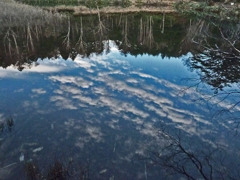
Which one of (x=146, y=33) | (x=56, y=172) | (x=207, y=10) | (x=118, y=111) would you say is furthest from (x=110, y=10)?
(x=56, y=172)

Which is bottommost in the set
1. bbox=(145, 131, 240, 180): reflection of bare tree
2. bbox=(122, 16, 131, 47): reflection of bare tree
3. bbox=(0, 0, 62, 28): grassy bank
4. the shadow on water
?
bbox=(145, 131, 240, 180): reflection of bare tree

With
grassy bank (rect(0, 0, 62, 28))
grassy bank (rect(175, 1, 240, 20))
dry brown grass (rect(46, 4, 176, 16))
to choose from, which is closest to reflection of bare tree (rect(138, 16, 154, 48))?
dry brown grass (rect(46, 4, 176, 16))

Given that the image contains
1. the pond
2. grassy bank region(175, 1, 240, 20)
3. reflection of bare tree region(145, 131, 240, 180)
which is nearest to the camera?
reflection of bare tree region(145, 131, 240, 180)

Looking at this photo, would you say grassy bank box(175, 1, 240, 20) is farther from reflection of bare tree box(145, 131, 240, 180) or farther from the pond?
reflection of bare tree box(145, 131, 240, 180)

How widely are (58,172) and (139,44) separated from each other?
20755 mm

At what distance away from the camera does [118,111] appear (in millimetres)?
13438

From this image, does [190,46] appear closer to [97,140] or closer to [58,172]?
[97,140]

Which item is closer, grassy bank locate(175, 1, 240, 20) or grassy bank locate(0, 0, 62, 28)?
grassy bank locate(0, 0, 62, 28)

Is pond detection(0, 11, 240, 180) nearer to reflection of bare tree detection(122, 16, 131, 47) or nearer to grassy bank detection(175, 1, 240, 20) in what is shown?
reflection of bare tree detection(122, 16, 131, 47)

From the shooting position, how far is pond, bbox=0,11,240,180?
31.1 feet

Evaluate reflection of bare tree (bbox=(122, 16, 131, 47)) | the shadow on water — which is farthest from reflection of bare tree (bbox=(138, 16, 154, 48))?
the shadow on water

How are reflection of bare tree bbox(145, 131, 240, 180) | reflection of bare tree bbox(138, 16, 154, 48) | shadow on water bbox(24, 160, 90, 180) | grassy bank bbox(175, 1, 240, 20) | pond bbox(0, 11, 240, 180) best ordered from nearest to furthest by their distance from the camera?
shadow on water bbox(24, 160, 90, 180) → reflection of bare tree bbox(145, 131, 240, 180) → pond bbox(0, 11, 240, 180) → reflection of bare tree bbox(138, 16, 154, 48) → grassy bank bbox(175, 1, 240, 20)

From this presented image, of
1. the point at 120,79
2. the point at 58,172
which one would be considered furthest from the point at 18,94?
the point at 58,172

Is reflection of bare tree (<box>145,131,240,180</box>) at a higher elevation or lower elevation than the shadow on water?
lower
